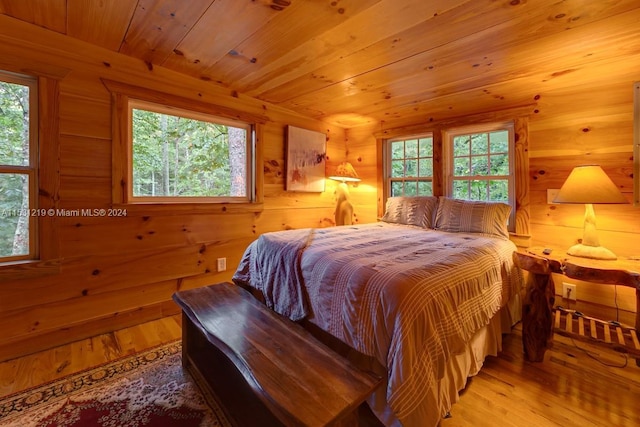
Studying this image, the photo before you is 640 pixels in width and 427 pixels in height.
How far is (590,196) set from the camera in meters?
1.90

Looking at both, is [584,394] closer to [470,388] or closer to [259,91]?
[470,388]

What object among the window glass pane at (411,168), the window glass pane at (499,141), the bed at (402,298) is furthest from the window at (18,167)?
the window glass pane at (499,141)

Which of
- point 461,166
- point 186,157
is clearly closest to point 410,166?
point 461,166

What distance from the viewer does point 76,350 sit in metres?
1.89

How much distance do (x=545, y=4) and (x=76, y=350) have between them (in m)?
3.42

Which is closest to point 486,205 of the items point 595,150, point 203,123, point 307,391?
point 595,150

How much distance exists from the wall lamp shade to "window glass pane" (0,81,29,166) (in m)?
3.65

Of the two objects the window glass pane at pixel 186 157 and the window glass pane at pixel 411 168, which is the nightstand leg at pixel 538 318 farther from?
the window glass pane at pixel 186 157

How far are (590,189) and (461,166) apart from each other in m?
1.24

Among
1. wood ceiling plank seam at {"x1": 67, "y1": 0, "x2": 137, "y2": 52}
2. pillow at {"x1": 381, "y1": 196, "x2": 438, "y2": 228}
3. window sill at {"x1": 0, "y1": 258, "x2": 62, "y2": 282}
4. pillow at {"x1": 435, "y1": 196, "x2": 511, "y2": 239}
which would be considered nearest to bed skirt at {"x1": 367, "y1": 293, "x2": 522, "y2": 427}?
pillow at {"x1": 435, "y1": 196, "x2": 511, "y2": 239}

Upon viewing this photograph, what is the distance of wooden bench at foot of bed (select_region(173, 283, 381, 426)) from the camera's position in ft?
2.96

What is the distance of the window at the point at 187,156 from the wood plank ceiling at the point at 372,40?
0.40m

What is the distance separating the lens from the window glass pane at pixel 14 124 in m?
1.76

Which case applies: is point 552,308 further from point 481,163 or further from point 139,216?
point 139,216
